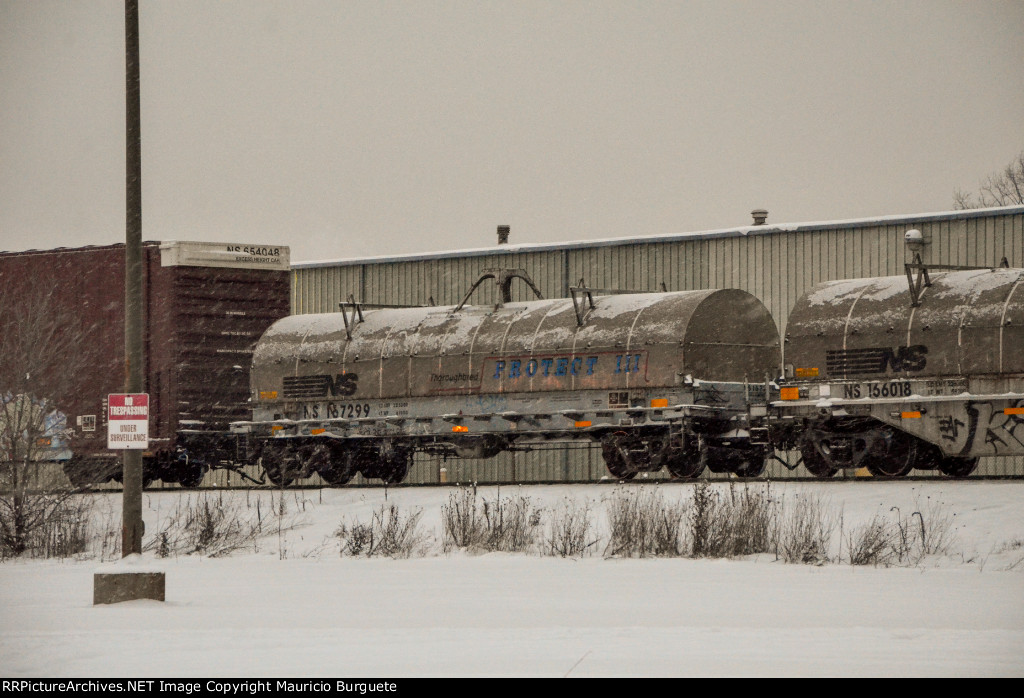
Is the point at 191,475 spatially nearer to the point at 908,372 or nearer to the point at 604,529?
the point at 604,529

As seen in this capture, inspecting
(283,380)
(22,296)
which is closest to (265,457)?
(283,380)

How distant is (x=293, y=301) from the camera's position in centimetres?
3641

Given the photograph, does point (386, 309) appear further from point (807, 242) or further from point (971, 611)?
point (971, 611)

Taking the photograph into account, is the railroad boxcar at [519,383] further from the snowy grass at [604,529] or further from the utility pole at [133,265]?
the utility pole at [133,265]

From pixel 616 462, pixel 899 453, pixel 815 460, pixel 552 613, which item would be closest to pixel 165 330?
pixel 616 462

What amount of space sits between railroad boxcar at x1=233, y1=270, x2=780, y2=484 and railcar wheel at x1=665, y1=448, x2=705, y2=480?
0.02m

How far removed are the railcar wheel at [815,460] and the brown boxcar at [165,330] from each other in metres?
11.6

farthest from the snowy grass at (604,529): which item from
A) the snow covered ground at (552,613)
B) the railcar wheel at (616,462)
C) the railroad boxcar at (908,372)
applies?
the railcar wheel at (616,462)

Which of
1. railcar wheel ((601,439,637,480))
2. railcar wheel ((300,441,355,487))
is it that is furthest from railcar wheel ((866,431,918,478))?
railcar wheel ((300,441,355,487))

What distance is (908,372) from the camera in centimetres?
2156

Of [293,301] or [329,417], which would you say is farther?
[293,301]

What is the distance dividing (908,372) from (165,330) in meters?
13.8

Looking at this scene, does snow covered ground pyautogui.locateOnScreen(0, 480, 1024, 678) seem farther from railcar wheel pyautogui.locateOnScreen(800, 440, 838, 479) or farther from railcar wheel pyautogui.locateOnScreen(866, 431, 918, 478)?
railcar wheel pyautogui.locateOnScreen(800, 440, 838, 479)

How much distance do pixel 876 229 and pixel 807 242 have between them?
1.48 metres
